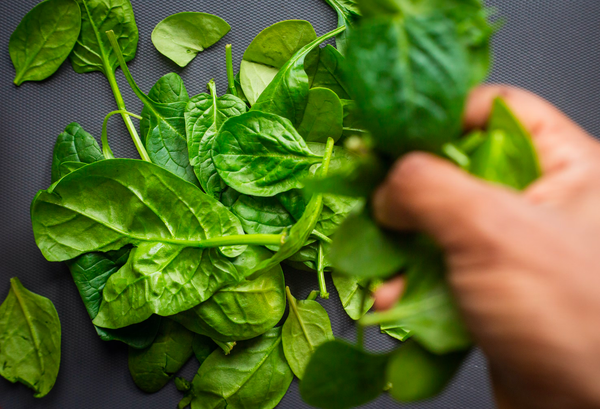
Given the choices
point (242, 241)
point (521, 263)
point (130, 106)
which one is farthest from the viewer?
point (130, 106)

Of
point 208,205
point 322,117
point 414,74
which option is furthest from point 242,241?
point 414,74

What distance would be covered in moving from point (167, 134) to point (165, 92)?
0.18 ft

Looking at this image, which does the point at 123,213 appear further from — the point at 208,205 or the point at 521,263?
the point at 521,263

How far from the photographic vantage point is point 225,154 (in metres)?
0.46

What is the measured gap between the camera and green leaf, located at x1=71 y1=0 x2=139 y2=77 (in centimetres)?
51

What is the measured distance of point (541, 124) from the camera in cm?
27

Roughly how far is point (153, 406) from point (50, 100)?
0.41m

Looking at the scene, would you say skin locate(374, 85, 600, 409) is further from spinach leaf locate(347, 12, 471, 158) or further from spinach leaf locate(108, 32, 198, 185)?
spinach leaf locate(108, 32, 198, 185)

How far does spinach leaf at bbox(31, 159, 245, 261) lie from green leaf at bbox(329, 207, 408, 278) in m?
0.22

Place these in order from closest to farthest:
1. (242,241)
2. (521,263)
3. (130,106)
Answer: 1. (521,263)
2. (242,241)
3. (130,106)

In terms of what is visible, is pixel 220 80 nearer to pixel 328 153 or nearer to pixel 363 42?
pixel 328 153

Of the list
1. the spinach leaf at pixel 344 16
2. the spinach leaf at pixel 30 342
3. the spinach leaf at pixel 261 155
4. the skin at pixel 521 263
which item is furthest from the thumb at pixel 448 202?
the spinach leaf at pixel 30 342

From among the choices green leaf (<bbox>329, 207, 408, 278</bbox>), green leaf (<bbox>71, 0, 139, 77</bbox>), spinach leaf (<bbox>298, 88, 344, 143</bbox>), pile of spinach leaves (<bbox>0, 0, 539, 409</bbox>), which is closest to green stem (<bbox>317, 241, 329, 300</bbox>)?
pile of spinach leaves (<bbox>0, 0, 539, 409</bbox>)

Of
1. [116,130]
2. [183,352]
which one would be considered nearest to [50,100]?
[116,130]
